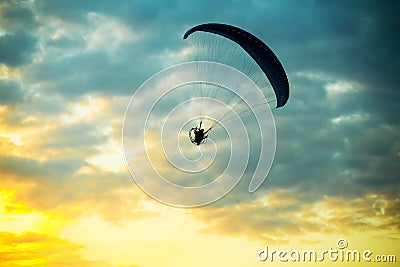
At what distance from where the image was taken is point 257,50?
48.9m

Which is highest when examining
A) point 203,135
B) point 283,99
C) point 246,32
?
point 246,32

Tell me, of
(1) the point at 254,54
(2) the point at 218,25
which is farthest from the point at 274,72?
(2) the point at 218,25

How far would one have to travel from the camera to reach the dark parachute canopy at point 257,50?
47938 mm

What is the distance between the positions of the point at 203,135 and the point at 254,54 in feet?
31.5

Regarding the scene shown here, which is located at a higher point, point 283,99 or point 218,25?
point 218,25

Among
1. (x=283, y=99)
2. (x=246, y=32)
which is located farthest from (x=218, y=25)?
(x=283, y=99)

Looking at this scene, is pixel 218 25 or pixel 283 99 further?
pixel 283 99

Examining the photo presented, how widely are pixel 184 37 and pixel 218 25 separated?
360 cm

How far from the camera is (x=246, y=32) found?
1877 inches

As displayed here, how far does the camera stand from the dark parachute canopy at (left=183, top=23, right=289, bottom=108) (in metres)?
47.9

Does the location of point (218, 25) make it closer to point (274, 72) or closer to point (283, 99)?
point (274, 72)

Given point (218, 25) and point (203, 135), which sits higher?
point (218, 25)

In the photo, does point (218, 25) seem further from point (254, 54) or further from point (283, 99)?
point (283, 99)

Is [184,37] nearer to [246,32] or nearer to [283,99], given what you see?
[246,32]
